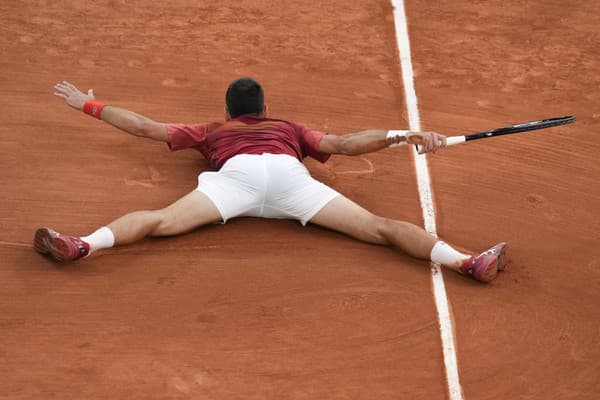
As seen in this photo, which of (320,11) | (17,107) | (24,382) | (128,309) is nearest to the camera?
(24,382)

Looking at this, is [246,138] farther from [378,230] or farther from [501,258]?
[501,258]

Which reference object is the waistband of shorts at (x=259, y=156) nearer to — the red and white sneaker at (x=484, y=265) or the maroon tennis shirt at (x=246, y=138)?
the maroon tennis shirt at (x=246, y=138)

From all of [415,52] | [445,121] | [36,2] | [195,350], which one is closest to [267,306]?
[195,350]

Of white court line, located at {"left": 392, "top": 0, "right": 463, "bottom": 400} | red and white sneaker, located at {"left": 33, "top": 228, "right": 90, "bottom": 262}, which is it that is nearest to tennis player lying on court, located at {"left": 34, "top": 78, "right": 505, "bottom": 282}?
red and white sneaker, located at {"left": 33, "top": 228, "right": 90, "bottom": 262}

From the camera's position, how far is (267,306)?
8023 millimetres

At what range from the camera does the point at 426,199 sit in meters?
9.26

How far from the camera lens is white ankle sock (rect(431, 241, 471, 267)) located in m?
8.33

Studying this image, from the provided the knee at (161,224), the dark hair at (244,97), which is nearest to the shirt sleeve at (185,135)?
the dark hair at (244,97)

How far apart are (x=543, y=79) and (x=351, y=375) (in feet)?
14.7

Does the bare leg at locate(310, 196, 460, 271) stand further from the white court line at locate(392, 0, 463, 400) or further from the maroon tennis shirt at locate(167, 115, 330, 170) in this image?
the maroon tennis shirt at locate(167, 115, 330, 170)

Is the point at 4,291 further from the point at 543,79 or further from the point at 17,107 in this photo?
the point at 543,79

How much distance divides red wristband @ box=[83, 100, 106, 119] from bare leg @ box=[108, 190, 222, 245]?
1.02 meters

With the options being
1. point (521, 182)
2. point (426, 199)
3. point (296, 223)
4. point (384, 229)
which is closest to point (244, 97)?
point (296, 223)

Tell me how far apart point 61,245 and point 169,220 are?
87cm
